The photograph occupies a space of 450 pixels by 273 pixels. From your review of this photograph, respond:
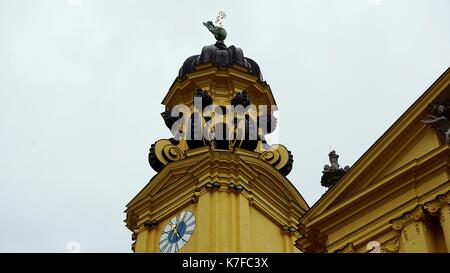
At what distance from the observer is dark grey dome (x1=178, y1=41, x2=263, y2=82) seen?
30094 millimetres

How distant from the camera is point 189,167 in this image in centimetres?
2597

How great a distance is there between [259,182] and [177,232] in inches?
109

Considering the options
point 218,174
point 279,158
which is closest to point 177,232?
point 218,174

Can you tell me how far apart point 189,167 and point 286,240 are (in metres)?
3.34

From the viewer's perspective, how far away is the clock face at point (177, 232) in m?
24.6

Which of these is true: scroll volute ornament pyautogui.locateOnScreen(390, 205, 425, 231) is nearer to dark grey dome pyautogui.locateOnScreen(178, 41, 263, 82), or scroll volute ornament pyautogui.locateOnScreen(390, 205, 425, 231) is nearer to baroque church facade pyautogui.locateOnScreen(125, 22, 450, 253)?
baroque church facade pyautogui.locateOnScreen(125, 22, 450, 253)

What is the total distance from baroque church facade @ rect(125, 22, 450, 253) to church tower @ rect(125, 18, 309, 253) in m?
0.03

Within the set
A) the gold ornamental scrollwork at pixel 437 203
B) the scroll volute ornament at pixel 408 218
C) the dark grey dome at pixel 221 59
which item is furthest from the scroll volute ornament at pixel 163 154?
the gold ornamental scrollwork at pixel 437 203

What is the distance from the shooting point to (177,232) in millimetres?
25016

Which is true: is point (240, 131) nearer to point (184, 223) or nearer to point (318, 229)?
point (184, 223)

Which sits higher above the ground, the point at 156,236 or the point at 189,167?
the point at 189,167
